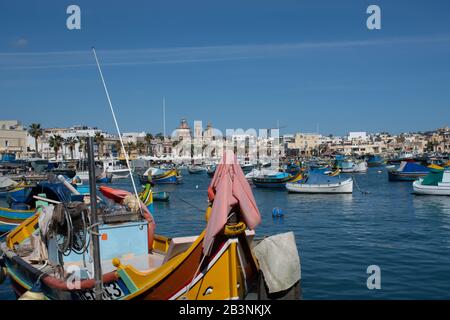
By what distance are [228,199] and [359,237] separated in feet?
62.7

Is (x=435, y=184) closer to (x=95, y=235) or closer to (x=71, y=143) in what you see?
(x=95, y=235)

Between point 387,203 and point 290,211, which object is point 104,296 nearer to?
point 290,211

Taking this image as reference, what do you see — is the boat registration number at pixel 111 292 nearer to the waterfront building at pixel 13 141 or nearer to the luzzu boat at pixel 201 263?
the luzzu boat at pixel 201 263

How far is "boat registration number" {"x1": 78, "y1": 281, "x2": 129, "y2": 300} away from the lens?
35.7ft

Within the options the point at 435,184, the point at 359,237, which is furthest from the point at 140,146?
the point at 359,237

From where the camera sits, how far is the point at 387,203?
45188 millimetres

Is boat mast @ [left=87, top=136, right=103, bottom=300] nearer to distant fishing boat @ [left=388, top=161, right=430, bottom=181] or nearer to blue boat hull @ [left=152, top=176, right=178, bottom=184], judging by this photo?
blue boat hull @ [left=152, top=176, right=178, bottom=184]

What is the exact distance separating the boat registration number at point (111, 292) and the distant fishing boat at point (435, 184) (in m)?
43.6

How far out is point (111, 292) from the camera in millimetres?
11023

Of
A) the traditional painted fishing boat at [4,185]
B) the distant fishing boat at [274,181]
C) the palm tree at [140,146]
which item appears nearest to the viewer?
the traditional painted fishing boat at [4,185]

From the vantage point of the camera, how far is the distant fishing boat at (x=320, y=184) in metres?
53.8

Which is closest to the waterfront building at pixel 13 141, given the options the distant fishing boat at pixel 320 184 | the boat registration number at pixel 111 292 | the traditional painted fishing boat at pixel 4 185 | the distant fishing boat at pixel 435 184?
the traditional painted fishing boat at pixel 4 185
